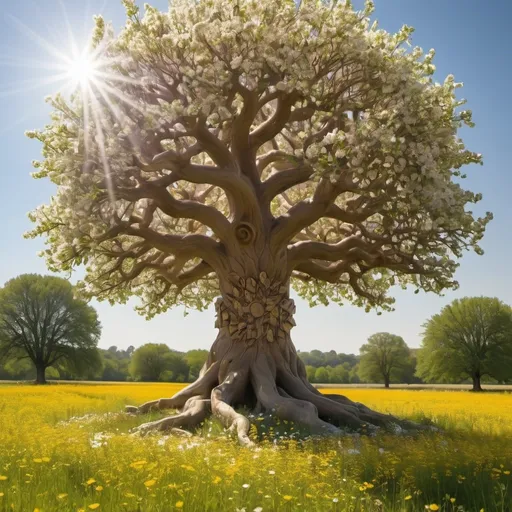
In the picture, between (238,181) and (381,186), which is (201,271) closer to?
(238,181)

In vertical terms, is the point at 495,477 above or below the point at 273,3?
below

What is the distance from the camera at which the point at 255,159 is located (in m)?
19.1

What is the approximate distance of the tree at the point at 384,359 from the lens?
318ft

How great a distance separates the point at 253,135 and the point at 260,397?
8.32 m

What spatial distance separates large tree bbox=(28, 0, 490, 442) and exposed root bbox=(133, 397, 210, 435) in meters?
0.06

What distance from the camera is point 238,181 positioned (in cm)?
1730

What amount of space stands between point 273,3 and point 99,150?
603cm

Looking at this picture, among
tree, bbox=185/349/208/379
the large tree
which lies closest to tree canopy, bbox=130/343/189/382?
tree, bbox=185/349/208/379

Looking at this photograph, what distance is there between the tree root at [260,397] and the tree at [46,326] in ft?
156

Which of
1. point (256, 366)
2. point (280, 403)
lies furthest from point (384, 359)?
point (280, 403)

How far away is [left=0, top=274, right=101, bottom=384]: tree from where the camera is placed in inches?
2462

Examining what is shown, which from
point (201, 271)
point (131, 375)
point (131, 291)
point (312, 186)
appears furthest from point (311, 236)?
point (131, 375)

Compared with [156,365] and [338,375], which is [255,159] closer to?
[156,365]

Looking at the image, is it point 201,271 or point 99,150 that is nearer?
point 99,150
